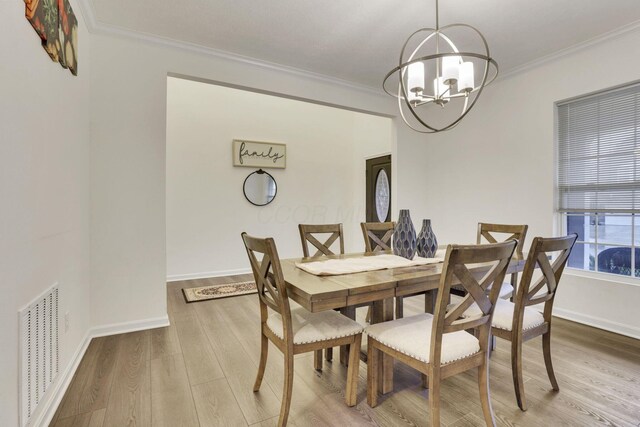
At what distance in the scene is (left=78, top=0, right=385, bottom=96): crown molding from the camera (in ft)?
8.23

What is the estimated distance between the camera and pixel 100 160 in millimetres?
2629

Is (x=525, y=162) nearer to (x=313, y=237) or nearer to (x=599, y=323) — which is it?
(x=599, y=323)

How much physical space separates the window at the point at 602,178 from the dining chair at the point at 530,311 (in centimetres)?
159

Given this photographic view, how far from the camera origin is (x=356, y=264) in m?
2.04

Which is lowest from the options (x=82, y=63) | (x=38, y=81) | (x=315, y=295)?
(x=315, y=295)

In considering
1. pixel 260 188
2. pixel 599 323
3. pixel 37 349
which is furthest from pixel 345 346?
pixel 260 188

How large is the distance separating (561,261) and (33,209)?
112 inches

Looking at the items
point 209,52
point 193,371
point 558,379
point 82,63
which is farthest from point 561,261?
point 82,63

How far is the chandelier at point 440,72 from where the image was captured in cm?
184

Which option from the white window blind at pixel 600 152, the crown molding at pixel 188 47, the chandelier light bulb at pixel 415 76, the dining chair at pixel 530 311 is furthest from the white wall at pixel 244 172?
the dining chair at pixel 530 311

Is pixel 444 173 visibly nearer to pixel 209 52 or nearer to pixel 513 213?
pixel 513 213

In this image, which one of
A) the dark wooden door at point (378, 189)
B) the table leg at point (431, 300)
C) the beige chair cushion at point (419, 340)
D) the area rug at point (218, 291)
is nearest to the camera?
the beige chair cushion at point (419, 340)

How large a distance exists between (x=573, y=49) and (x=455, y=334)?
313 centimetres

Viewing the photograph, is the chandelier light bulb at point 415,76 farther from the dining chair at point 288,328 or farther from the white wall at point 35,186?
the white wall at point 35,186
